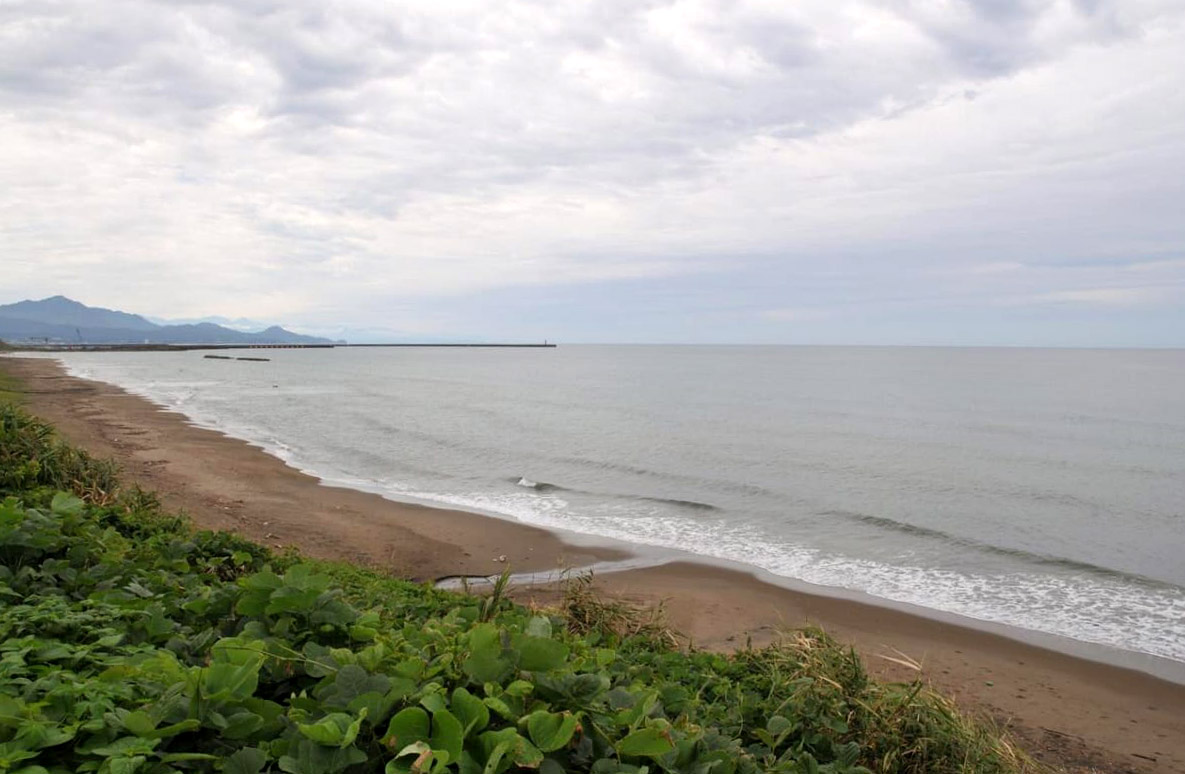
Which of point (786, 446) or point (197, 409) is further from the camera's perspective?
point (197, 409)

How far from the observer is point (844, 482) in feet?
81.9

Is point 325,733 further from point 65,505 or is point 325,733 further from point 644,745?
point 65,505

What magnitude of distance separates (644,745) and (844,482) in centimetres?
2391

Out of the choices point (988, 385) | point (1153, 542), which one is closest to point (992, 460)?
point (1153, 542)

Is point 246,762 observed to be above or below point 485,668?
below

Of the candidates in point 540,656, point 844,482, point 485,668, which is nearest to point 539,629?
point 540,656

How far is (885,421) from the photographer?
43.0 meters

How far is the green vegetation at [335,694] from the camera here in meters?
2.28

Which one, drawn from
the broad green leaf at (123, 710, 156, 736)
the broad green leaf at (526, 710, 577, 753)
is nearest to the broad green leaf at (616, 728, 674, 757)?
the broad green leaf at (526, 710, 577, 753)

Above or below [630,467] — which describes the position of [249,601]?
above

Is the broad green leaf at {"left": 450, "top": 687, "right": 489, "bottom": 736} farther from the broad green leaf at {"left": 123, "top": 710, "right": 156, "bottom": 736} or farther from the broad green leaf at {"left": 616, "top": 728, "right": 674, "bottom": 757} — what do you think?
the broad green leaf at {"left": 123, "top": 710, "right": 156, "bottom": 736}

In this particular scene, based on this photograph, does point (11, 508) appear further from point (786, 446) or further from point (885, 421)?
point (885, 421)

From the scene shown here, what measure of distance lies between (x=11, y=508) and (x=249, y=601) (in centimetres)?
227

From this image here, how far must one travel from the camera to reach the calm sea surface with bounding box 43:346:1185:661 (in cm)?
1533
